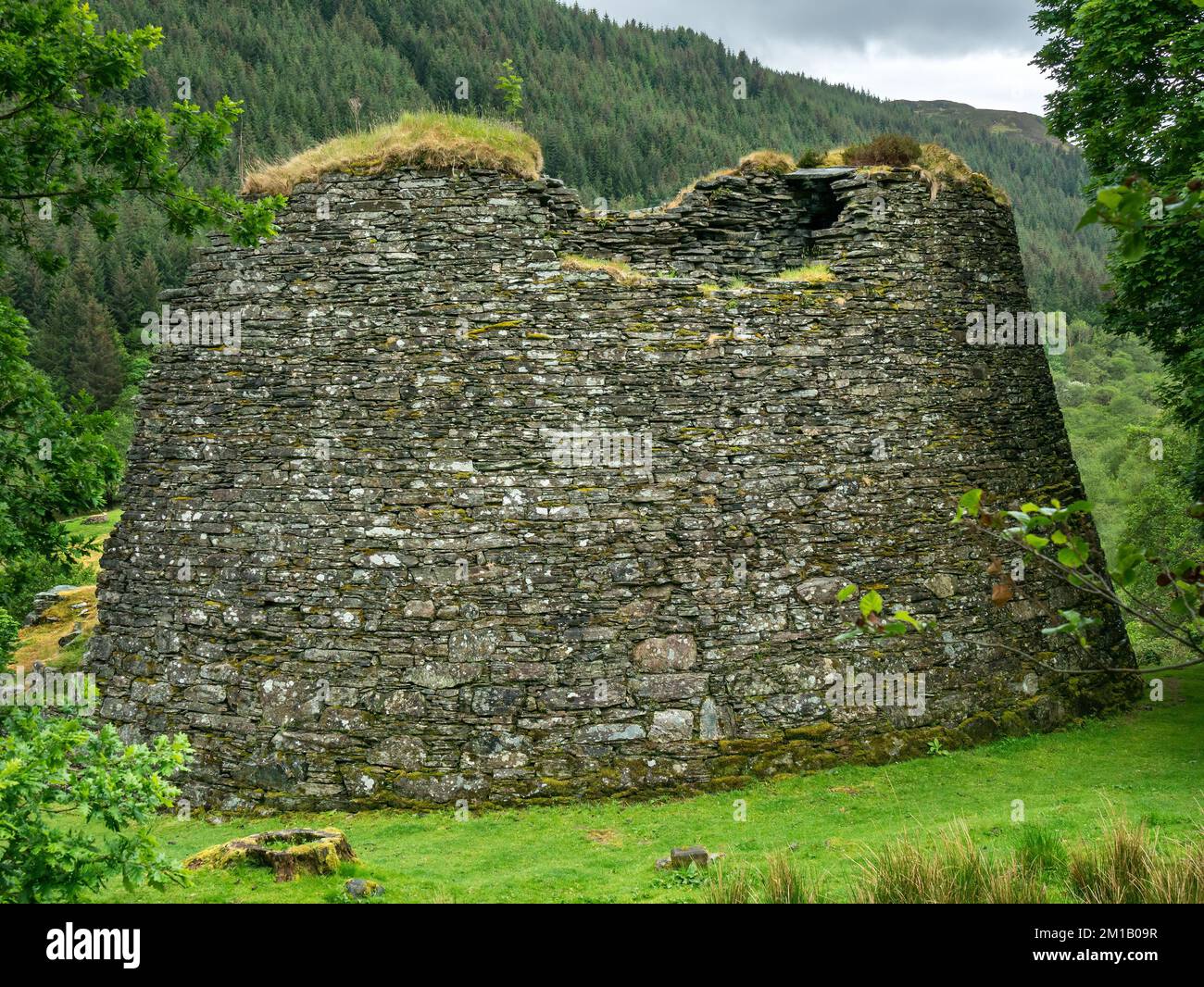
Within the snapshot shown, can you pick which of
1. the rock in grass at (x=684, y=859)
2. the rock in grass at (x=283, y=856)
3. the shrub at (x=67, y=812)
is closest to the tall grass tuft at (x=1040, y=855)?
Answer: the rock in grass at (x=684, y=859)

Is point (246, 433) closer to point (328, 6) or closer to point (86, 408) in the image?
point (86, 408)

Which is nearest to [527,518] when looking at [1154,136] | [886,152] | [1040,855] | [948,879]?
[948,879]

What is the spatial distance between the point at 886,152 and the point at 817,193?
131 cm

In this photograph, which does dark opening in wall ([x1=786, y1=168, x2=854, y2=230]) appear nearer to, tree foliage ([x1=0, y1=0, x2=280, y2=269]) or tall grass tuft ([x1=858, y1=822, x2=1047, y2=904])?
tree foliage ([x1=0, y1=0, x2=280, y2=269])

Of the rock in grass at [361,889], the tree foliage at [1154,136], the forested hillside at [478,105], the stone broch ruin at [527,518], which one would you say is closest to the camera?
the rock in grass at [361,889]

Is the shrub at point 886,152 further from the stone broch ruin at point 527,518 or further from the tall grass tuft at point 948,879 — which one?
the tall grass tuft at point 948,879

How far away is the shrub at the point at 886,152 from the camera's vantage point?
1377 centimetres

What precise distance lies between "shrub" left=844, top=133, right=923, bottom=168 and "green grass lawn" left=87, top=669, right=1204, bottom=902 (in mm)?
8511

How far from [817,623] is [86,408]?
9237 mm

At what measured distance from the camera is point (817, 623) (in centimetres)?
1182

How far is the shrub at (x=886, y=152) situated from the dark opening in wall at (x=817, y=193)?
62cm

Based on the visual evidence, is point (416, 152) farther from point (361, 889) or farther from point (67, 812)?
point (67, 812)

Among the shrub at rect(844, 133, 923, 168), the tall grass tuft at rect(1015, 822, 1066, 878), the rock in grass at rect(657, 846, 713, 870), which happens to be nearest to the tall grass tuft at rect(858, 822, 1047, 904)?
the tall grass tuft at rect(1015, 822, 1066, 878)

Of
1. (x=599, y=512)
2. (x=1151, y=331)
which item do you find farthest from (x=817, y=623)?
(x=1151, y=331)
